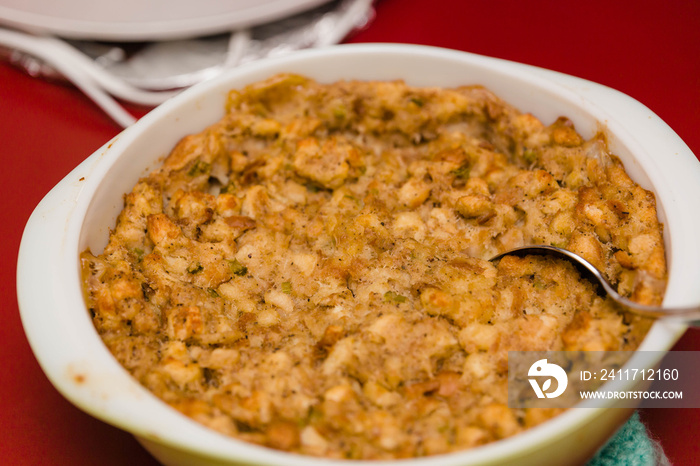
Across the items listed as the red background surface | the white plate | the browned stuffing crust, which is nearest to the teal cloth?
the red background surface

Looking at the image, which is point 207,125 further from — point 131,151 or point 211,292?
point 211,292

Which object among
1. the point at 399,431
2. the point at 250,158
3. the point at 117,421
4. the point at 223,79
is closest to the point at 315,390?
the point at 399,431

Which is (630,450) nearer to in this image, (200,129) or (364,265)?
(364,265)

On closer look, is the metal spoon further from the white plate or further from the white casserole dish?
the white plate

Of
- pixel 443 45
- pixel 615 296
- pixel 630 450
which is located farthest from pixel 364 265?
pixel 443 45

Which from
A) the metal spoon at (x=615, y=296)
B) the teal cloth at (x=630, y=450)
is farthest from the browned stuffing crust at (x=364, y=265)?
the teal cloth at (x=630, y=450)
